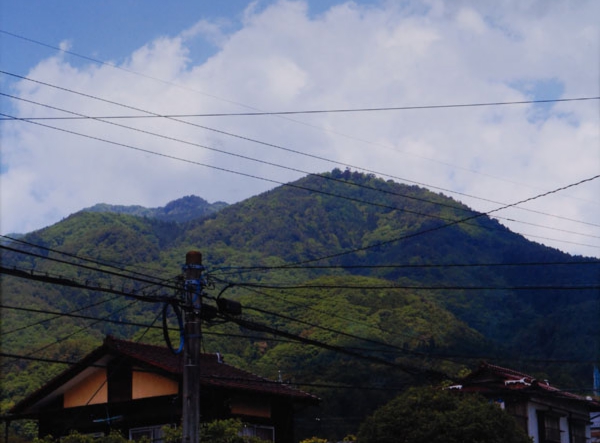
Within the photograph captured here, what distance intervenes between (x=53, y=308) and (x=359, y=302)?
133 feet

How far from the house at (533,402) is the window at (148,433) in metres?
15.1

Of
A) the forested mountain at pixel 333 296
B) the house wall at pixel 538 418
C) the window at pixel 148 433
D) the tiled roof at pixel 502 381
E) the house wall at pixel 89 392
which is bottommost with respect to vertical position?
the window at pixel 148 433

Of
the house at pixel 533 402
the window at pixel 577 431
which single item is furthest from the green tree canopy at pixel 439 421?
the window at pixel 577 431

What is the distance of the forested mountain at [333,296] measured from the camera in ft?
222

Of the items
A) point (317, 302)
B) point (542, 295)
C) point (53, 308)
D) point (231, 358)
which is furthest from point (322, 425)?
point (542, 295)

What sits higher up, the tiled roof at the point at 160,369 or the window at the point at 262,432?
the tiled roof at the point at 160,369

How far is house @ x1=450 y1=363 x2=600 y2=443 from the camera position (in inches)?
1526

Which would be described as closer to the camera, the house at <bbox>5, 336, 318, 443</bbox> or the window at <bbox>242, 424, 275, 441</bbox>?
the house at <bbox>5, 336, 318, 443</bbox>

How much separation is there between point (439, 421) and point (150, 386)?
954 cm

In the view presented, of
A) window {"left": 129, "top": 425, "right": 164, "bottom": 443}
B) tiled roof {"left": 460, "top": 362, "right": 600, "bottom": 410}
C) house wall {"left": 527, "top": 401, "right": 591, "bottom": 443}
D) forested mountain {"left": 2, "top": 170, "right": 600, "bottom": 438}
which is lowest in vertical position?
window {"left": 129, "top": 425, "right": 164, "bottom": 443}

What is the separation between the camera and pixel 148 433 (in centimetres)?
2838

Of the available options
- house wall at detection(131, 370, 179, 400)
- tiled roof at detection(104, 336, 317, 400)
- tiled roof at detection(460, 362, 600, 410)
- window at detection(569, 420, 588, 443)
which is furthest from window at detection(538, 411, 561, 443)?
house wall at detection(131, 370, 179, 400)

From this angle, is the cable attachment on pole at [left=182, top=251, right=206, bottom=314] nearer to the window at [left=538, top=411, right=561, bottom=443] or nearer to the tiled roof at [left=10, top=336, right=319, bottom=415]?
the tiled roof at [left=10, top=336, right=319, bottom=415]

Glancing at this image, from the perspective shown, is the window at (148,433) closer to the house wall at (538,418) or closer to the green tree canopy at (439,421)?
the green tree canopy at (439,421)
